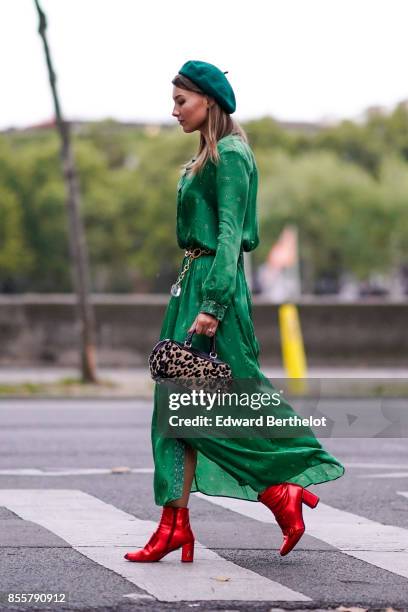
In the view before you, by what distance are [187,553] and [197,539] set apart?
62 centimetres

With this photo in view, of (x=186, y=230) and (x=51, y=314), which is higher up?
(x=186, y=230)

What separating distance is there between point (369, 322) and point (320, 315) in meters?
0.80

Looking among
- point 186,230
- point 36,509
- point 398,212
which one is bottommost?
point 398,212

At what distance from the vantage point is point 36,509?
6.52 m

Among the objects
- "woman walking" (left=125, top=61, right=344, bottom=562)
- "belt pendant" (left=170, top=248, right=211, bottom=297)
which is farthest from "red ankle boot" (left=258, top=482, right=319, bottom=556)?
"belt pendant" (left=170, top=248, right=211, bottom=297)

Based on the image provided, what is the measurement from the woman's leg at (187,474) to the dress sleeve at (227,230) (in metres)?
0.55

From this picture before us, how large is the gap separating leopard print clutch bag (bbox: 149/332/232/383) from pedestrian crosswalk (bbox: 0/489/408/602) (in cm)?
74

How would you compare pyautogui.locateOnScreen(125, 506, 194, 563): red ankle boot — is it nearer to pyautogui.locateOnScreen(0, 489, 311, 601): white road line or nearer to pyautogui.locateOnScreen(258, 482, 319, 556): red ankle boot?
pyautogui.locateOnScreen(0, 489, 311, 601): white road line

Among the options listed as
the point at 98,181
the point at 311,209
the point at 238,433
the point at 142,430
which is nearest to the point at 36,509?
the point at 238,433

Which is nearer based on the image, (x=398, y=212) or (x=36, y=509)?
(x=36, y=509)

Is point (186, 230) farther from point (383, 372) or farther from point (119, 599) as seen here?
point (383, 372)

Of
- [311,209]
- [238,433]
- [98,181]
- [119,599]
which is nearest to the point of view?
[119,599]

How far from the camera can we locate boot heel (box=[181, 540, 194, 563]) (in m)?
5.16

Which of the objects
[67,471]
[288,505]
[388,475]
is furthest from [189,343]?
[388,475]
